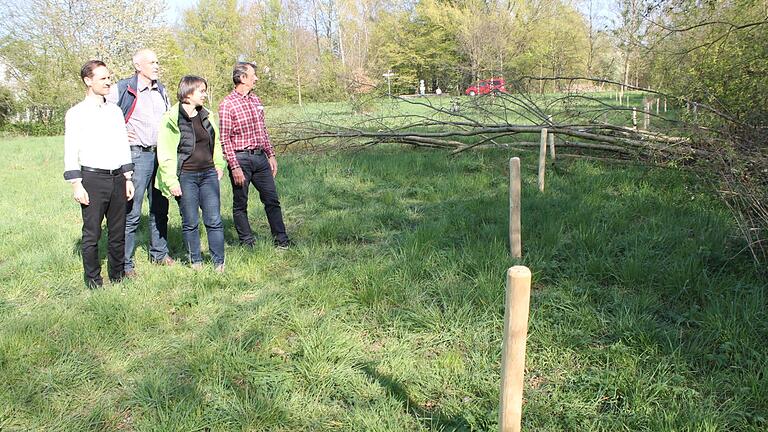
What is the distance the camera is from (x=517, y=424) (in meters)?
1.72

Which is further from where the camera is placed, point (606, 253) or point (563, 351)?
point (606, 253)

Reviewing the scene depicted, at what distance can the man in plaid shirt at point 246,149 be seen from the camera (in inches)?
180

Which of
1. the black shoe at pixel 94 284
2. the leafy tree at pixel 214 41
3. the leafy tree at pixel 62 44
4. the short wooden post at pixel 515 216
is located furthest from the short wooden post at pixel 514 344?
the leafy tree at pixel 214 41

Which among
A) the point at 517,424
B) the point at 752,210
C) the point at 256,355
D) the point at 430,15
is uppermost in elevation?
the point at 430,15

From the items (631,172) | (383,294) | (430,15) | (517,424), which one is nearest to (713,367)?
(517,424)

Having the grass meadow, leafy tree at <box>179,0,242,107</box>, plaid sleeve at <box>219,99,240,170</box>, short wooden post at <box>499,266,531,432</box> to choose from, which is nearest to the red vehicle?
the grass meadow

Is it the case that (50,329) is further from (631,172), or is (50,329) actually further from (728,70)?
(728,70)

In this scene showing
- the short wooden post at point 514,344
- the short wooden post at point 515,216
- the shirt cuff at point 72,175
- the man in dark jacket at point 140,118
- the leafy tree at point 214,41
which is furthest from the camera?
the leafy tree at point 214,41

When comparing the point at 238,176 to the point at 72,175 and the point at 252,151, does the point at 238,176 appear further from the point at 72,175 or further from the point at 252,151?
the point at 72,175

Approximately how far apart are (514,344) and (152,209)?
4098 millimetres

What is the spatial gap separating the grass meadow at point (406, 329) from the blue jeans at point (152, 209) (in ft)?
0.75

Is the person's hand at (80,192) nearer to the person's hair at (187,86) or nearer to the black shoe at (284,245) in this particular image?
the person's hair at (187,86)

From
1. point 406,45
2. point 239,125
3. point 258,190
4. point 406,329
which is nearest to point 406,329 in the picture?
point 406,329

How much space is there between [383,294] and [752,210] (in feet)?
9.67
